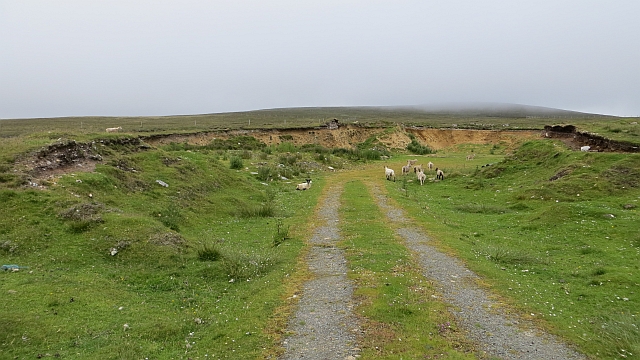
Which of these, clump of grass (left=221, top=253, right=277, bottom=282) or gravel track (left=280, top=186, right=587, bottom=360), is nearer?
gravel track (left=280, top=186, right=587, bottom=360)

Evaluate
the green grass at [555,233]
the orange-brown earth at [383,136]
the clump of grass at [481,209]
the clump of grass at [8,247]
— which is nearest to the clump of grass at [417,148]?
the orange-brown earth at [383,136]

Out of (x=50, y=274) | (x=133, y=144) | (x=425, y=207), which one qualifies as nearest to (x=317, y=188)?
(x=425, y=207)

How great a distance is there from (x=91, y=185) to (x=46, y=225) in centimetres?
391

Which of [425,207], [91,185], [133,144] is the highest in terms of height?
[133,144]

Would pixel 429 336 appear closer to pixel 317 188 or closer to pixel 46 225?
pixel 46 225

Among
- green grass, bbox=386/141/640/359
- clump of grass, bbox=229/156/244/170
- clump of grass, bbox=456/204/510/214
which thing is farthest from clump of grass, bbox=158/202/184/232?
clump of grass, bbox=456/204/510/214

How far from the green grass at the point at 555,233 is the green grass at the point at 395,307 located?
2.11 metres

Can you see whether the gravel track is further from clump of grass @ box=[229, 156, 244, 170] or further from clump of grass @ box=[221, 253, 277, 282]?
clump of grass @ box=[229, 156, 244, 170]

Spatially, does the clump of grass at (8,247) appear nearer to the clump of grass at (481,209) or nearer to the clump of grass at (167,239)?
the clump of grass at (167,239)

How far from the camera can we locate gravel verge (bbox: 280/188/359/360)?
7.55 meters

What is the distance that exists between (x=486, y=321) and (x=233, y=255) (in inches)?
296

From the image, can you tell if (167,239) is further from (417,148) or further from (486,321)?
(417,148)

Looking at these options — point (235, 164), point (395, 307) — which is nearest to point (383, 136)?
point (235, 164)

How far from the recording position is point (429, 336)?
26.2ft
